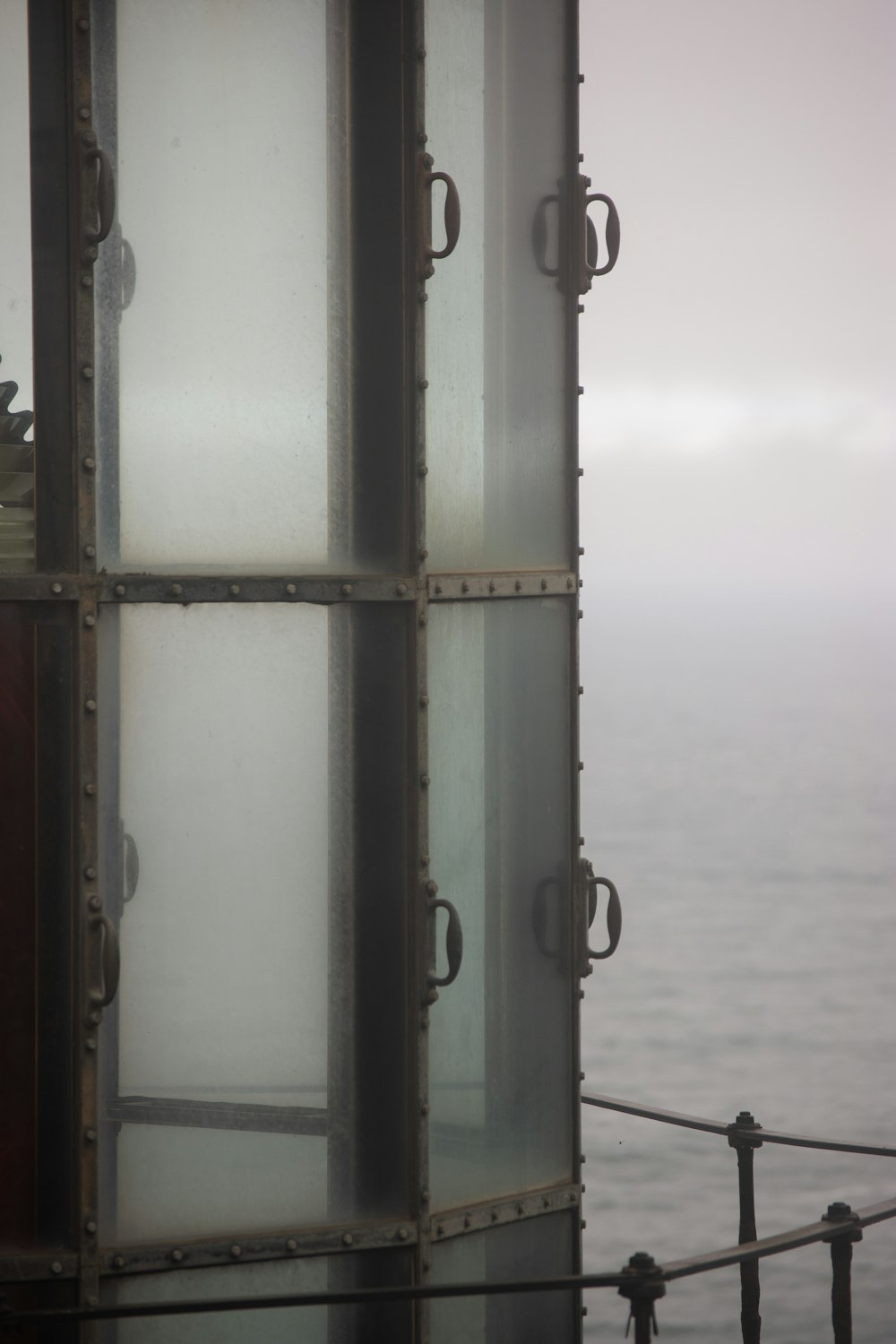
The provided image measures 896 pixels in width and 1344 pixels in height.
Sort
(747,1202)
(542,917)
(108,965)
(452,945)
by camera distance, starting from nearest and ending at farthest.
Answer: (108,965) → (452,945) → (542,917) → (747,1202)

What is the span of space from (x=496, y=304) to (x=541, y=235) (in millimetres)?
236

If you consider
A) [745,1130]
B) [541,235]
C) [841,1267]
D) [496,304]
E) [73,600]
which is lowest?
[841,1267]

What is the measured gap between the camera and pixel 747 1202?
528cm

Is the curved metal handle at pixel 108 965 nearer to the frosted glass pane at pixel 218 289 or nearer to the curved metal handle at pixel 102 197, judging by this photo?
the frosted glass pane at pixel 218 289

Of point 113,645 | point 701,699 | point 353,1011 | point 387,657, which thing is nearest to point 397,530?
point 387,657

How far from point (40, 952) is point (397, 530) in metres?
1.16

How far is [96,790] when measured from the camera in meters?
3.82

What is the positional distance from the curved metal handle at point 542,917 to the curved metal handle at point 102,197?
1.76m

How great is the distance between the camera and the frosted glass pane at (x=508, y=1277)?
4.19 metres

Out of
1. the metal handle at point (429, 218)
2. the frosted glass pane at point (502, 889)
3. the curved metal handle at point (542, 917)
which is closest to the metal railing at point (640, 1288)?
the frosted glass pane at point (502, 889)

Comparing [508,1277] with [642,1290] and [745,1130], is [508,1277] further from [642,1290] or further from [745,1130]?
[745,1130]

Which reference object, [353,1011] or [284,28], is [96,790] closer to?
[353,1011]

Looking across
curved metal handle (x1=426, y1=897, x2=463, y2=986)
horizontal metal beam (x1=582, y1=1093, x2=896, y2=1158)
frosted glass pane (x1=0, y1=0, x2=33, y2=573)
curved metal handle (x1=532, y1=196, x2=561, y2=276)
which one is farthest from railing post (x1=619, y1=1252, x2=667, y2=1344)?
curved metal handle (x1=532, y1=196, x2=561, y2=276)

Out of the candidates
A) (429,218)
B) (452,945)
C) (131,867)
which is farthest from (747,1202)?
(429,218)
